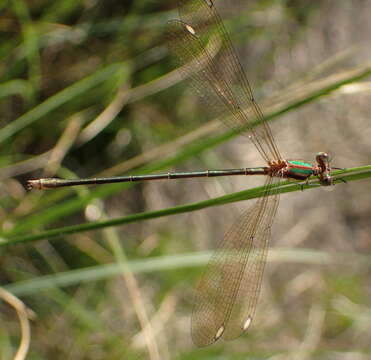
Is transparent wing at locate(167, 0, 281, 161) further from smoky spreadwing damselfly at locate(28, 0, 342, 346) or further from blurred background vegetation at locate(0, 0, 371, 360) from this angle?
blurred background vegetation at locate(0, 0, 371, 360)

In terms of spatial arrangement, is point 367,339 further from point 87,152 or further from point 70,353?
point 87,152

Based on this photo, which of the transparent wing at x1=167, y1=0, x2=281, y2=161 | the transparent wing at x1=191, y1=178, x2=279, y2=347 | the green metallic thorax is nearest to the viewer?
the transparent wing at x1=191, y1=178, x2=279, y2=347

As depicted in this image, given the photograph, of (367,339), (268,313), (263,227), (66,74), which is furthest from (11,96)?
(367,339)

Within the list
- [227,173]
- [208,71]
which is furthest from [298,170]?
[208,71]

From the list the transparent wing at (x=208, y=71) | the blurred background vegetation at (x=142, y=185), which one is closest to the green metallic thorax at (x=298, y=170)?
the transparent wing at (x=208, y=71)

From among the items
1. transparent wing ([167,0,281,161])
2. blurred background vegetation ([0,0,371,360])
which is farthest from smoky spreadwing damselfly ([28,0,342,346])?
blurred background vegetation ([0,0,371,360])

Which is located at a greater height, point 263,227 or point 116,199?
point 116,199
